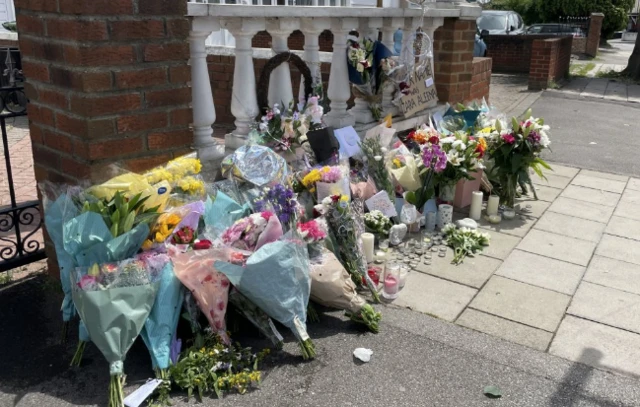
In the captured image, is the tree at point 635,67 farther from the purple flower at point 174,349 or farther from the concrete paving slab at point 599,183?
the purple flower at point 174,349

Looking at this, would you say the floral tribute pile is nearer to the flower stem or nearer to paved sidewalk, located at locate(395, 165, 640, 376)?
the flower stem

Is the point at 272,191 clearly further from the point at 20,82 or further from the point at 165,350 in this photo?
the point at 20,82

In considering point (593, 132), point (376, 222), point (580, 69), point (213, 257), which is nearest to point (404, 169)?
point (376, 222)

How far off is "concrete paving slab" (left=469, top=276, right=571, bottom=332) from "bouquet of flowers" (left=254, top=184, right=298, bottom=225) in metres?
1.14

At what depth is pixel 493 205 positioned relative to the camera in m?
4.77

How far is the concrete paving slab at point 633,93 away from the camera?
37.9 ft

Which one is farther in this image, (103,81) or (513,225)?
(513,225)

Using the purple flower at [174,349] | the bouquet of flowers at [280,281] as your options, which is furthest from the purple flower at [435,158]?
the purple flower at [174,349]

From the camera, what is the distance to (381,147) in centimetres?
437

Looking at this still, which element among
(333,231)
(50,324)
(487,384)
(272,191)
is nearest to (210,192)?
(272,191)

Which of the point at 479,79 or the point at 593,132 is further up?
the point at 479,79

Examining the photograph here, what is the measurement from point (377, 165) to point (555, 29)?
21.6 metres

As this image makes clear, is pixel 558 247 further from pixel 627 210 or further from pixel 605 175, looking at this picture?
pixel 605 175

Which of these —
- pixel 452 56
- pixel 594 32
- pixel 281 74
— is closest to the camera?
pixel 281 74
